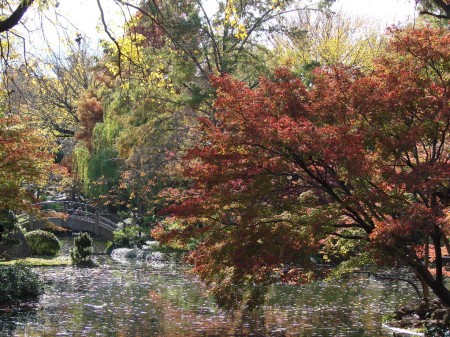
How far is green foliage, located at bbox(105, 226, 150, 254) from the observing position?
92.9 feet

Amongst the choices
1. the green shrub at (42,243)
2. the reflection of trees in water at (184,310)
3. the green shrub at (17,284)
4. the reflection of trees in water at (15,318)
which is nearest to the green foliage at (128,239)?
the green shrub at (42,243)

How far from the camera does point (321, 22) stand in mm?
34844

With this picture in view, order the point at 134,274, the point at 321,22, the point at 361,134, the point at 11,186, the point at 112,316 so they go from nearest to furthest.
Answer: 1. the point at 361,134
2. the point at 112,316
3. the point at 11,186
4. the point at 134,274
5. the point at 321,22

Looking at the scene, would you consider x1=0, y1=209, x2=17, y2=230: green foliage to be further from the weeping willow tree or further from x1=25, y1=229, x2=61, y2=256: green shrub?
the weeping willow tree

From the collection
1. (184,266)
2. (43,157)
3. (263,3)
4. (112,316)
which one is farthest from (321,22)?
(112,316)

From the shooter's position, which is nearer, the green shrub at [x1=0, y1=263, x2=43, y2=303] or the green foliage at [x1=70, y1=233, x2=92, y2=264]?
the green shrub at [x1=0, y1=263, x2=43, y2=303]

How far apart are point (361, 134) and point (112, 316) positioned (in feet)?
19.1

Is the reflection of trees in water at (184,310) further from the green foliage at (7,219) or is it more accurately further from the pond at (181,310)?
the green foliage at (7,219)

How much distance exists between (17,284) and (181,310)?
3.38 metres

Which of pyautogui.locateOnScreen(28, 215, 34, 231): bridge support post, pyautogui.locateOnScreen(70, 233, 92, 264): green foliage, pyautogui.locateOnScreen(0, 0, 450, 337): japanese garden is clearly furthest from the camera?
pyautogui.locateOnScreen(28, 215, 34, 231): bridge support post

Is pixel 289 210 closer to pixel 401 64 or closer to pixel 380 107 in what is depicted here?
pixel 380 107

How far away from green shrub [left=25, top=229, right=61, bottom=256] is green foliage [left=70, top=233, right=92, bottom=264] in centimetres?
271

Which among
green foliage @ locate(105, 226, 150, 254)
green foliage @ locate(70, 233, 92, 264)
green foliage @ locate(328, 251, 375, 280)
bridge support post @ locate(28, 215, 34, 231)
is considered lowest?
green foliage @ locate(328, 251, 375, 280)

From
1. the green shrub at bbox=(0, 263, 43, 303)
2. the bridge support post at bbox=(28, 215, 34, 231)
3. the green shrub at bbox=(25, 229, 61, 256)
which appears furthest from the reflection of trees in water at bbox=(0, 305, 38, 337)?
the bridge support post at bbox=(28, 215, 34, 231)
